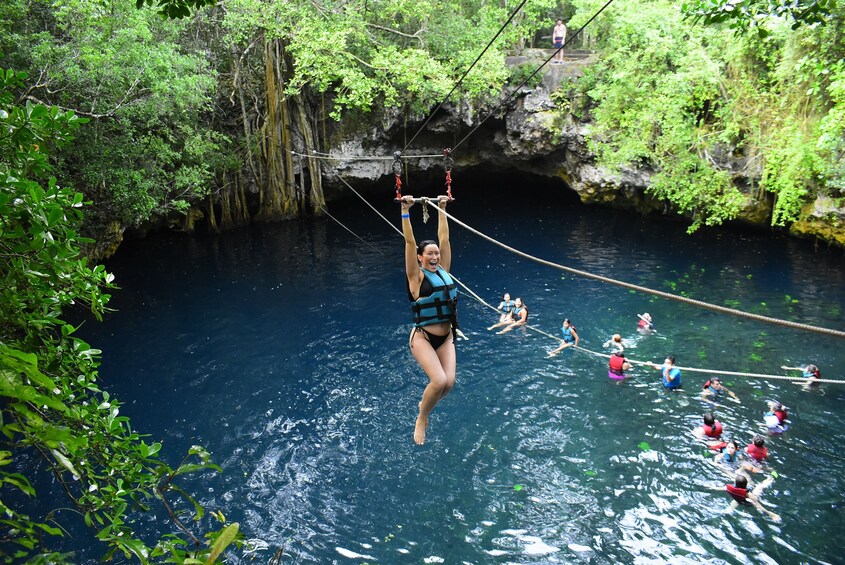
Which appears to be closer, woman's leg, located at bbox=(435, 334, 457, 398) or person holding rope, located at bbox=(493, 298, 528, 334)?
woman's leg, located at bbox=(435, 334, 457, 398)

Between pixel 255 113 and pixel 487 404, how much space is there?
12.7m

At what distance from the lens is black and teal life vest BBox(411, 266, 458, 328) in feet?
15.2

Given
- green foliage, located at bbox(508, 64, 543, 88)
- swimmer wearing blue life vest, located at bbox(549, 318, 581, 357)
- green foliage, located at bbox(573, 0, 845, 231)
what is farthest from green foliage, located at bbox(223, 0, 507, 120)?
swimmer wearing blue life vest, located at bbox(549, 318, 581, 357)

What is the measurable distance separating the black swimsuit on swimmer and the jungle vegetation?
2202mm

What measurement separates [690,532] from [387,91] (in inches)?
508

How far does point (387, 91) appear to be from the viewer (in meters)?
16.1

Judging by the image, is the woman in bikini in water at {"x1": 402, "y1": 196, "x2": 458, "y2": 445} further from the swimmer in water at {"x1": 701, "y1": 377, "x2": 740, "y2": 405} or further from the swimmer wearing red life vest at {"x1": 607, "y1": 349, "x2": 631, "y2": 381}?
the swimmer in water at {"x1": 701, "y1": 377, "x2": 740, "y2": 405}

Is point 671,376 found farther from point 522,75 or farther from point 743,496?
point 522,75

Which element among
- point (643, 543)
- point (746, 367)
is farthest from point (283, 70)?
point (643, 543)

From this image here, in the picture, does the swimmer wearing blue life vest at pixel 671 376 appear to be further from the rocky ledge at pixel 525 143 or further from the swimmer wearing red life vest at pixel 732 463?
the rocky ledge at pixel 525 143

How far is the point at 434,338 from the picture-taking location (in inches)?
187

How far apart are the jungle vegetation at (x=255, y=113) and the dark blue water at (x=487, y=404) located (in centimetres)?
117

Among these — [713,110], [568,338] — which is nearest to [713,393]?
[568,338]

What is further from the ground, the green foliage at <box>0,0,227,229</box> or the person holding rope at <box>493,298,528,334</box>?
the green foliage at <box>0,0,227,229</box>
